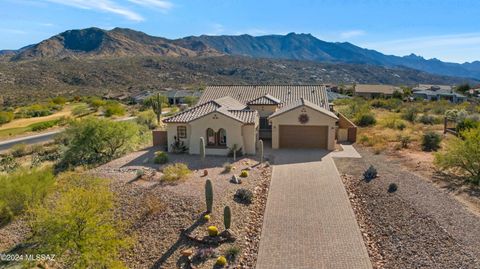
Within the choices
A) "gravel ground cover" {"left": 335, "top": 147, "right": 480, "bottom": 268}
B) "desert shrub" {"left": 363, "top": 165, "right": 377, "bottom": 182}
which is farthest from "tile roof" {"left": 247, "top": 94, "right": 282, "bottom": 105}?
"desert shrub" {"left": 363, "top": 165, "right": 377, "bottom": 182}

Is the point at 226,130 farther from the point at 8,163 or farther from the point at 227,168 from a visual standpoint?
the point at 8,163

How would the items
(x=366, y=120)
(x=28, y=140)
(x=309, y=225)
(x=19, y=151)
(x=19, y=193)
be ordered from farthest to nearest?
1. (x=28, y=140)
2. (x=366, y=120)
3. (x=19, y=151)
4. (x=19, y=193)
5. (x=309, y=225)

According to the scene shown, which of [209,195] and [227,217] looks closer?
[227,217]

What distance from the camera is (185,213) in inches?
645

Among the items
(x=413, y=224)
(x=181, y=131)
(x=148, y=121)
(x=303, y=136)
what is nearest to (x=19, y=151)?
(x=148, y=121)

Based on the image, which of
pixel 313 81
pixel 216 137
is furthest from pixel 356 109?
pixel 313 81

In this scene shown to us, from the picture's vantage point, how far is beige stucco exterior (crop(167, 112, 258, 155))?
26891mm

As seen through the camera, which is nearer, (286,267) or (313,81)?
(286,267)

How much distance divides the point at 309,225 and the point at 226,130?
13.2 m

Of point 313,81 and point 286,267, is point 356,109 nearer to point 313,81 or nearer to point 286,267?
point 286,267

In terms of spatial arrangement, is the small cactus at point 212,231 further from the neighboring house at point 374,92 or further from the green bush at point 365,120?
the neighboring house at point 374,92

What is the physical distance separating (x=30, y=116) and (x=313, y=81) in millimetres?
125348

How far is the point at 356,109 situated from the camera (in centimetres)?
5141

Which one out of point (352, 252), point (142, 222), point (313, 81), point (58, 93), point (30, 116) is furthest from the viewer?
point (313, 81)
